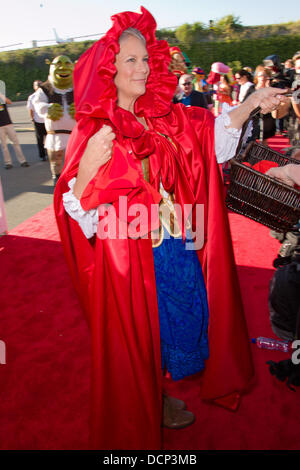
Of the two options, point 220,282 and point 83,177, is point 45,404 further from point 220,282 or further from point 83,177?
point 83,177

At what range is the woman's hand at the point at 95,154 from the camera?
56.1 inches

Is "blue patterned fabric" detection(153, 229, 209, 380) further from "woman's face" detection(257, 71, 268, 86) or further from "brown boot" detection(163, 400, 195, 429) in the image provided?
"woman's face" detection(257, 71, 268, 86)

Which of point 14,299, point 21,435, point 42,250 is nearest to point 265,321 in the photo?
point 21,435

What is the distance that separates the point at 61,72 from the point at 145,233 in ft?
15.5

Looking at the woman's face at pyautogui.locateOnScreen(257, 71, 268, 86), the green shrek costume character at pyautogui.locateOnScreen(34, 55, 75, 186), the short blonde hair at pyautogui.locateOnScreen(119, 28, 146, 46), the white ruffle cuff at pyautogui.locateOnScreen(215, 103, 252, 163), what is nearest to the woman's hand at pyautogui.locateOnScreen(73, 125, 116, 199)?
the short blonde hair at pyautogui.locateOnScreen(119, 28, 146, 46)

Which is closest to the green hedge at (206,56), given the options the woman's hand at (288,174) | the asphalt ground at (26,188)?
the asphalt ground at (26,188)

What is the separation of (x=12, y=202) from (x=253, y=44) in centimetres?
2340

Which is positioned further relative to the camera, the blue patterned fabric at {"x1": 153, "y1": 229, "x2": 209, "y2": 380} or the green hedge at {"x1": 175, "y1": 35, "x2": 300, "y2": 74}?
the green hedge at {"x1": 175, "y1": 35, "x2": 300, "y2": 74}

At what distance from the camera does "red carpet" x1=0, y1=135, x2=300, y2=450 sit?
2.00 metres

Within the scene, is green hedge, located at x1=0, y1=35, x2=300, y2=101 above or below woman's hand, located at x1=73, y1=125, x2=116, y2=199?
above

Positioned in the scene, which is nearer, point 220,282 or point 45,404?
point 220,282

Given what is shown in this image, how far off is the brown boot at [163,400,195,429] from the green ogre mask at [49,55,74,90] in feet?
15.9

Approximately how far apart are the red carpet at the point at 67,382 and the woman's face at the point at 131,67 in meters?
1.78

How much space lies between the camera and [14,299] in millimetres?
3354
